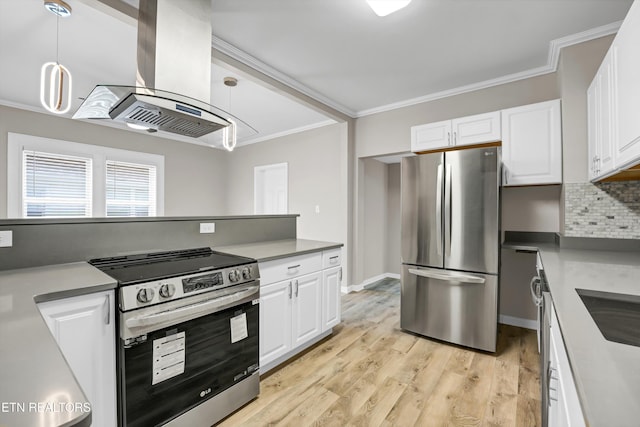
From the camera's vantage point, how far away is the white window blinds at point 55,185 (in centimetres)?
397

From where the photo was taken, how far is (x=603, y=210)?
2.23 metres

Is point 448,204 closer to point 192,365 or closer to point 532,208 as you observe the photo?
point 532,208

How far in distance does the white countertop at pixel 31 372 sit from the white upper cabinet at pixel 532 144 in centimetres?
312

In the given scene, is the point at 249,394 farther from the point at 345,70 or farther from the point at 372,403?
the point at 345,70

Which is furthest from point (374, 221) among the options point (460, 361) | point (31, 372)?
point (31, 372)

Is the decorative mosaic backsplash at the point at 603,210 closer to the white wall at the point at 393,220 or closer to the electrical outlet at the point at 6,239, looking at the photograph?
the white wall at the point at 393,220

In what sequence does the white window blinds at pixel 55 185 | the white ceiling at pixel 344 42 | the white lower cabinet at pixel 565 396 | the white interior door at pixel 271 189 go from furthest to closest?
the white interior door at pixel 271 189, the white window blinds at pixel 55 185, the white ceiling at pixel 344 42, the white lower cabinet at pixel 565 396

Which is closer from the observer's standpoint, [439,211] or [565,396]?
[565,396]

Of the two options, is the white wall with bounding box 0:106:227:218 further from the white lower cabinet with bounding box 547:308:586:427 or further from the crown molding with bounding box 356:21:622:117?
the white lower cabinet with bounding box 547:308:586:427

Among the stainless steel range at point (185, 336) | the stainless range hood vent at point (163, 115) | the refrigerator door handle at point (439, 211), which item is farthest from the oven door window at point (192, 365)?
the refrigerator door handle at point (439, 211)

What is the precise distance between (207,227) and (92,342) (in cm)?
116

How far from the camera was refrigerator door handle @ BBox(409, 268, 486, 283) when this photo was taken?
248 centimetres

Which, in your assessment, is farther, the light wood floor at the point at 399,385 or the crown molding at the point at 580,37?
the crown molding at the point at 580,37

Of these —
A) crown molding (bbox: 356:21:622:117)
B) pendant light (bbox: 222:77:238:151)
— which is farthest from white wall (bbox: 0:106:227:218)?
crown molding (bbox: 356:21:622:117)
